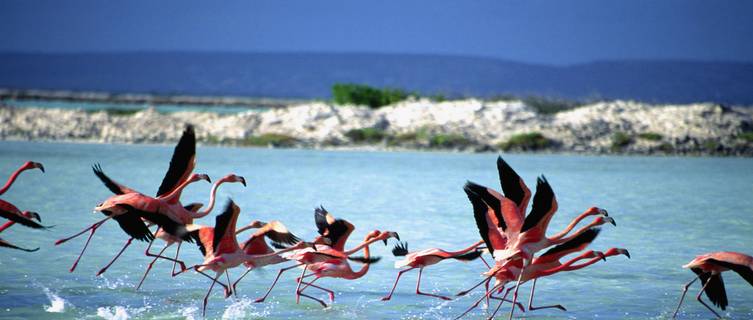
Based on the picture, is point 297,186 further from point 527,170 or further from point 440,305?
point 440,305

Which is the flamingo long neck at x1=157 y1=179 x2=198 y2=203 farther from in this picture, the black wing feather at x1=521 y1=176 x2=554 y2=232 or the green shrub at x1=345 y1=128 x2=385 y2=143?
the green shrub at x1=345 y1=128 x2=385 y2=143

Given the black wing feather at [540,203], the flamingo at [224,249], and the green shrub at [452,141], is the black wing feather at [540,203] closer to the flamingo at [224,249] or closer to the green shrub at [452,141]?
the flamingo at [224,249]

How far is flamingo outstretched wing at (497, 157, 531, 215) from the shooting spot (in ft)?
25.1

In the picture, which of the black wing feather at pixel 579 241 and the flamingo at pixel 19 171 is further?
the flamingo at pixel 19 171

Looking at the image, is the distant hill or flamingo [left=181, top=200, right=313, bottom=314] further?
the distant hill

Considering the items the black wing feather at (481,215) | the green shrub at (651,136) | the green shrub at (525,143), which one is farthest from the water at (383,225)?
the green shrub at (651,136)

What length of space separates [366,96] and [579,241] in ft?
122

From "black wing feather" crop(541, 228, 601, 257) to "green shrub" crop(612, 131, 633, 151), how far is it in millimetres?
28640

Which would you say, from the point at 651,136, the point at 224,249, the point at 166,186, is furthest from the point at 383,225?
the point at 651,136

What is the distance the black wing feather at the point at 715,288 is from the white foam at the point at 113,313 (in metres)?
4.10

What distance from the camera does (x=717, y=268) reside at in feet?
26.2

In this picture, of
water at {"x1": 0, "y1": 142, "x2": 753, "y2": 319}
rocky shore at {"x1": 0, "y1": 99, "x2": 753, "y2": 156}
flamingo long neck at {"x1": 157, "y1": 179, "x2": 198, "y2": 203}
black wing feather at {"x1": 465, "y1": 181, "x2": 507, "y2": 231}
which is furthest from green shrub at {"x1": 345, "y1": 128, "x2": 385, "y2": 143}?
black wing feather at {"x1": 465, "y1": 181, "x2": 507, "y2": 231}

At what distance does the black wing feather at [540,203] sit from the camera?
7.40 meters

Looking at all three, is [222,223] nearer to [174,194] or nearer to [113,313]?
[174,194]
